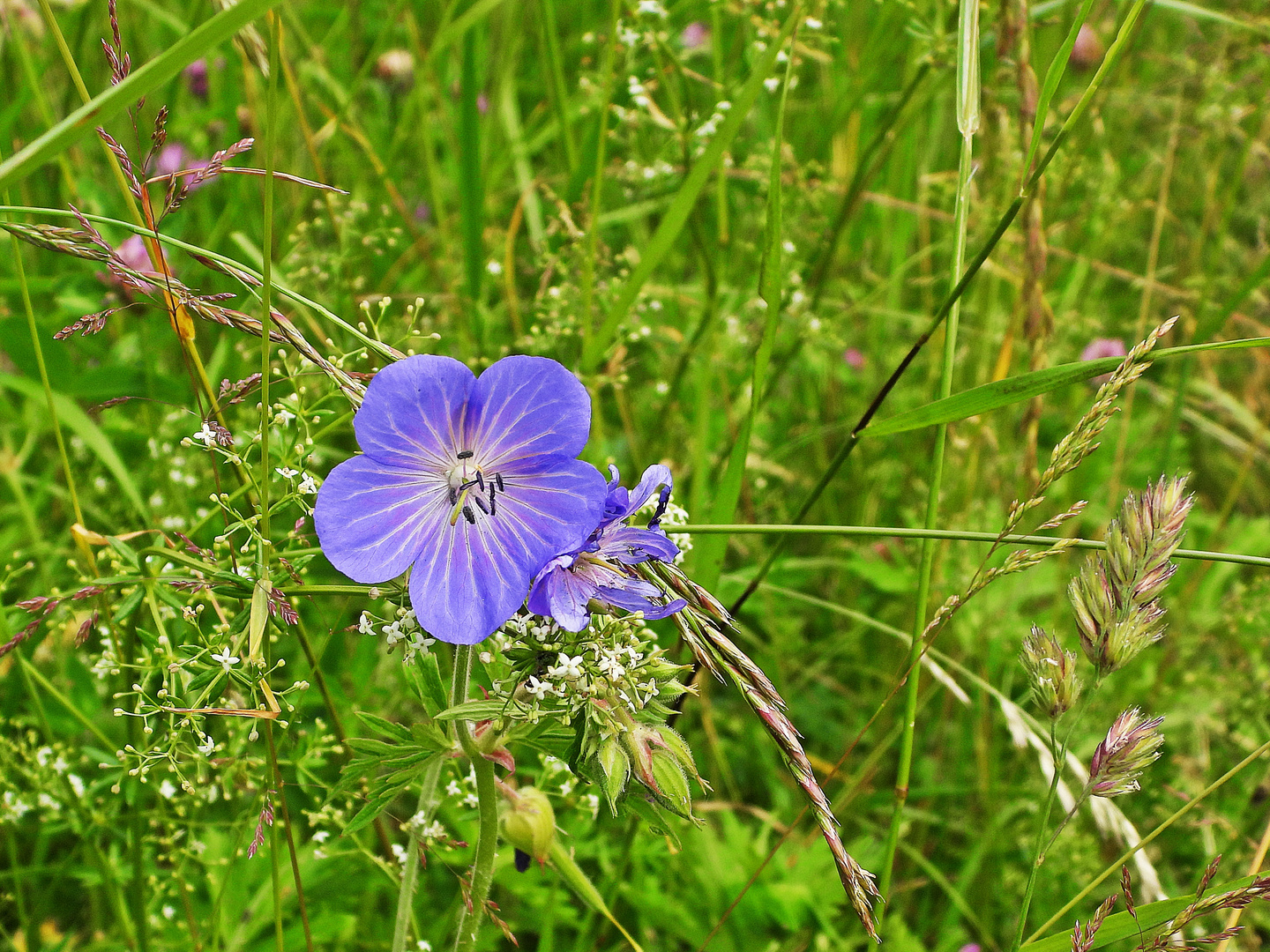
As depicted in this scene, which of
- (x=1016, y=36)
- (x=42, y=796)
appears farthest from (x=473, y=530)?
(x=1016, y=36)

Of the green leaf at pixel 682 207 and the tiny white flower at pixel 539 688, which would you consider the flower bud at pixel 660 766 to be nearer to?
the tiny white flower at pixel 539 688

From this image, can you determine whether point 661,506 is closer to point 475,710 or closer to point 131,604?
point 475,710

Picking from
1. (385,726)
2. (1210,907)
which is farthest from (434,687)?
(1210,907)

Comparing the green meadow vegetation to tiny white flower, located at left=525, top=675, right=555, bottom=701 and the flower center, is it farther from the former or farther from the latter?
the flower center

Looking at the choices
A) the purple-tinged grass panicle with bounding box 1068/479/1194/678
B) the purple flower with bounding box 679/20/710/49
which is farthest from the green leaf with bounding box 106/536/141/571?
the purple flower with bounding box 679/20/710/49

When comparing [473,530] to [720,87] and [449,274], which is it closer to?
[720,87]

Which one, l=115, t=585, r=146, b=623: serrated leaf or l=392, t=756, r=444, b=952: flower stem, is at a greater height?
l=115, t=585, r=146, b=623: serrated leaf
